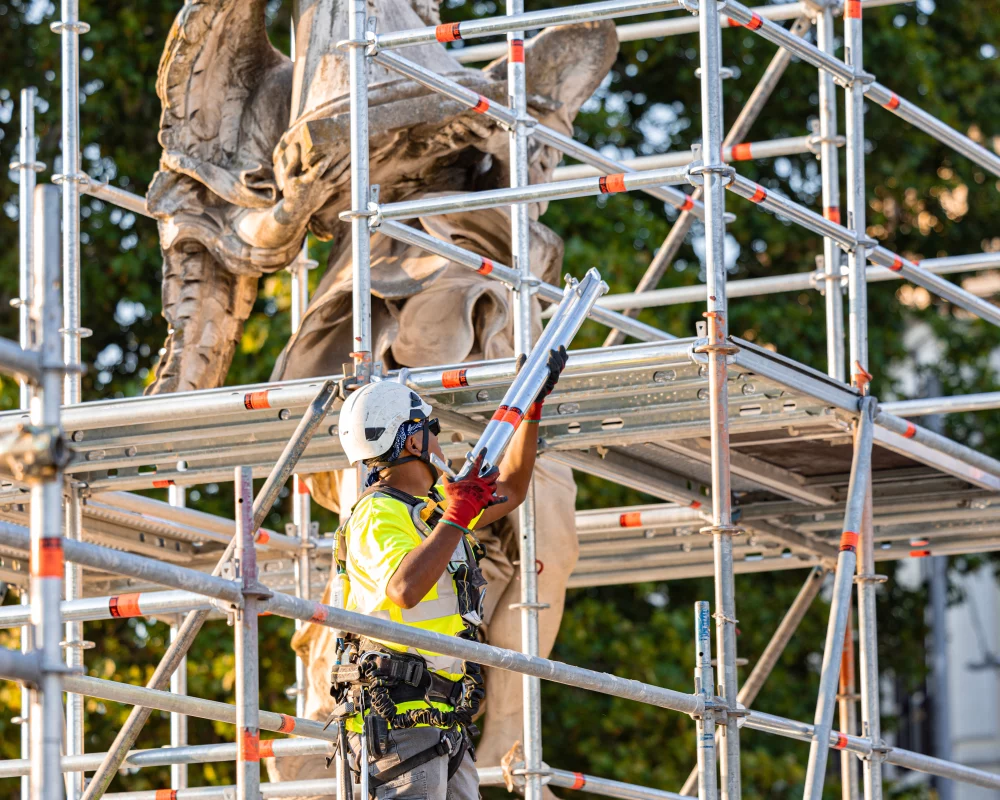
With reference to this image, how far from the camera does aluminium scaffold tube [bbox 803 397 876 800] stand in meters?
6.58

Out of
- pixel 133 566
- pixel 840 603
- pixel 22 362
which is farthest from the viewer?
pixel 840 603

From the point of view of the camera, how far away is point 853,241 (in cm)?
746

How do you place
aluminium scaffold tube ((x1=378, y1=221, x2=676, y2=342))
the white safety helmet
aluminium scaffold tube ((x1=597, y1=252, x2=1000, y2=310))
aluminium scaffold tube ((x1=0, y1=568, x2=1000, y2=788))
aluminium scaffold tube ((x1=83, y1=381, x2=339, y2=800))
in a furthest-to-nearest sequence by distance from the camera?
aluminium scaffold tube ((x1=597, y1=252, x2=1000, y2=310)) < aluminium scaffold tube ((x1=378, y1=221, x2=676, y2=342)) < aluminium scaffold tube ((x1=83, y1=381, x2=339, y2=800)) < the white safety helmet < aluminium scaffold tube ((x1=0, y1=568, x2=1000, y2=788))

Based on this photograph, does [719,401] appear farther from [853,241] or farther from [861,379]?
[853,241]

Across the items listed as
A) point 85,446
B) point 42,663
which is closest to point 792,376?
point 85,446

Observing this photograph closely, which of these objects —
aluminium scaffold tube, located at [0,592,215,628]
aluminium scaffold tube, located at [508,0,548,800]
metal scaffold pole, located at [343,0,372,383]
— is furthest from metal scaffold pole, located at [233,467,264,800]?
metal scaffold pole, located at [343,0,372,383]

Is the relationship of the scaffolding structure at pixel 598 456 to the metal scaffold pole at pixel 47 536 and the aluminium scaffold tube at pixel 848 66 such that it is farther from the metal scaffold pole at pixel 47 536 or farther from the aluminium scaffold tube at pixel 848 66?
the metal scaffold pole at pixel 47 536

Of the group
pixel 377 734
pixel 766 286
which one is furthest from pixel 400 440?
pixel 766 286

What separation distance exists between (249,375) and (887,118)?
5.48 meters

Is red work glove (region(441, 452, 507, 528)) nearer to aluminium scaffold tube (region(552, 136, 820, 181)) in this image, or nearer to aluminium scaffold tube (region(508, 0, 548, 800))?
aluminium scaffold tube (region(508, 0, 548, 800))

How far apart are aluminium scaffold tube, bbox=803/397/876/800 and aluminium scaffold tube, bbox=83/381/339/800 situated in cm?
169

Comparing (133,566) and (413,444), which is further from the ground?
(413,444)

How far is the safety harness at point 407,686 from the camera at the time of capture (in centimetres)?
531

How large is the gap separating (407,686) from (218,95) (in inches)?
148
